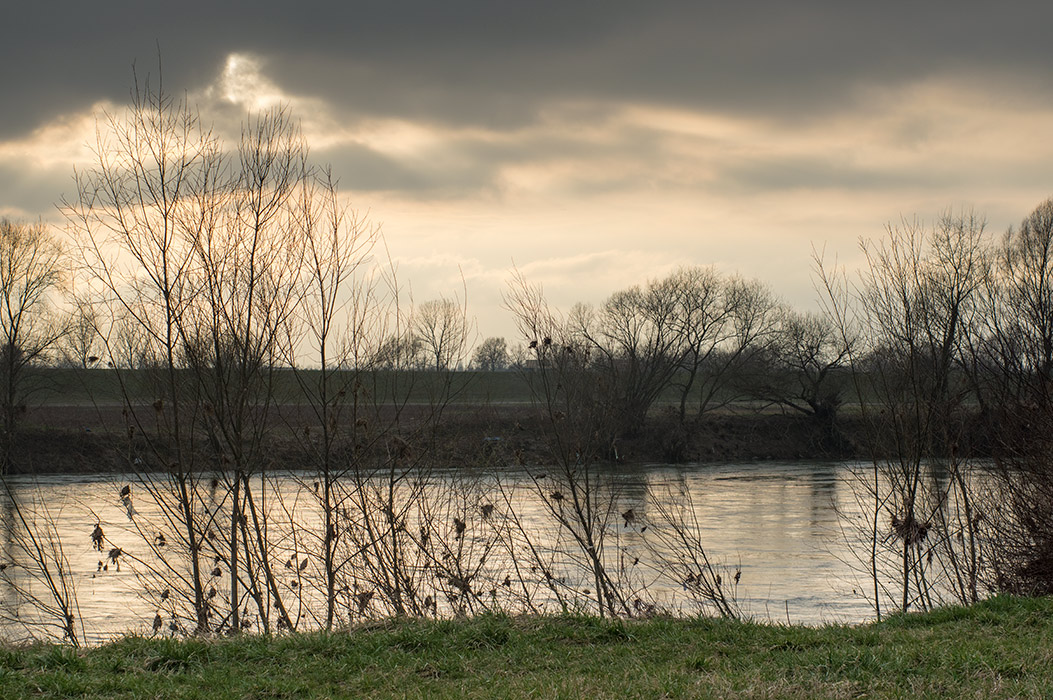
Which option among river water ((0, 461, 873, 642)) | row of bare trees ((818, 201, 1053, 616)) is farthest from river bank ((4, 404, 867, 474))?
row of bare trees ((818, 201, 1053, 616))

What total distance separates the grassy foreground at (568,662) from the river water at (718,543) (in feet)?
8.00

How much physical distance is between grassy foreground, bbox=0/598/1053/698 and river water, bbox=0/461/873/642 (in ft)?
8.00

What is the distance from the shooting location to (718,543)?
794 inches

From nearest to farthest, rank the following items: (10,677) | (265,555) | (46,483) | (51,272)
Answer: (10,677) → (265,555) → (46,483) → (51,272)

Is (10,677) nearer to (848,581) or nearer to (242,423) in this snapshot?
(242,423)

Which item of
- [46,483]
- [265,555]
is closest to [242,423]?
[265,555]

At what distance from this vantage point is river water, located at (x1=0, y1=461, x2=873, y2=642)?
1281 cm

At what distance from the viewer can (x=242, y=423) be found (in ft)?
32.2

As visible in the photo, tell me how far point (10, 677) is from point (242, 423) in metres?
4.07

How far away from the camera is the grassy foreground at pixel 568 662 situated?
571 cm

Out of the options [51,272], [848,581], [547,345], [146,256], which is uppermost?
[51,272]

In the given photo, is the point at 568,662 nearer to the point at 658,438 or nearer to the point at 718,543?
the point at 718,543

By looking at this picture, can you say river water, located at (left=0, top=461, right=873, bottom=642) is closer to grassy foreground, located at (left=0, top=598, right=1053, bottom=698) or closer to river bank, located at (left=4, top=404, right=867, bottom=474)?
grassy foreground, located at (left=0, top=598, right=1053, bottom=698)

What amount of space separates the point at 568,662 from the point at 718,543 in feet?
46.8
